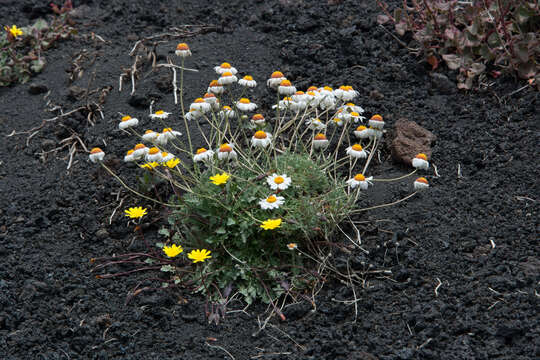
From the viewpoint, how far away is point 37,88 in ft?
16.0

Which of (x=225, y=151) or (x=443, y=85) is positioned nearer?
(x=225, y=151)

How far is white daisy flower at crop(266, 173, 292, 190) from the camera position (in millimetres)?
2886

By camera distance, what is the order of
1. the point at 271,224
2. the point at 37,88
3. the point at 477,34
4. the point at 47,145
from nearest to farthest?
the point at 271,224 → the point at 477,34 → the point at 47,145 → the point at 37,88

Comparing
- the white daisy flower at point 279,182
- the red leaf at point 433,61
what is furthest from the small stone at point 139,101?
the red leaf at point 433,61

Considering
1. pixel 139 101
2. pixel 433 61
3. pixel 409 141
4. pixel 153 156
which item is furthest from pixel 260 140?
pixel 433 61

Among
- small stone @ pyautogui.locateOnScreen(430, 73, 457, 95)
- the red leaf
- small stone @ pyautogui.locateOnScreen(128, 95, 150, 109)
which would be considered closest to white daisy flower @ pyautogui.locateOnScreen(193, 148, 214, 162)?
small stone @ pyautogui.locateOnScreen(128, 95, 150, 109)

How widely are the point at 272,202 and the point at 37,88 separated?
291cm

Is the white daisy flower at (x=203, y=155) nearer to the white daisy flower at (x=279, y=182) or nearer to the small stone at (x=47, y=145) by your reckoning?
the white daisy flower at (x=279, y=182)

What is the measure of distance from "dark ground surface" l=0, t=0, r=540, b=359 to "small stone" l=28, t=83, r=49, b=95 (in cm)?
7

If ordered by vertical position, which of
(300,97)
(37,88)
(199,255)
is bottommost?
(37,88)

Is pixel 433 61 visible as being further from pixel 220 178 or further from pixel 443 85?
pixel 220 178

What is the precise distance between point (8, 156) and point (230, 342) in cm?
248

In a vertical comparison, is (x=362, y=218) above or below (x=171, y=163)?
below

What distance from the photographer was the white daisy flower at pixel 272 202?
111 inches
